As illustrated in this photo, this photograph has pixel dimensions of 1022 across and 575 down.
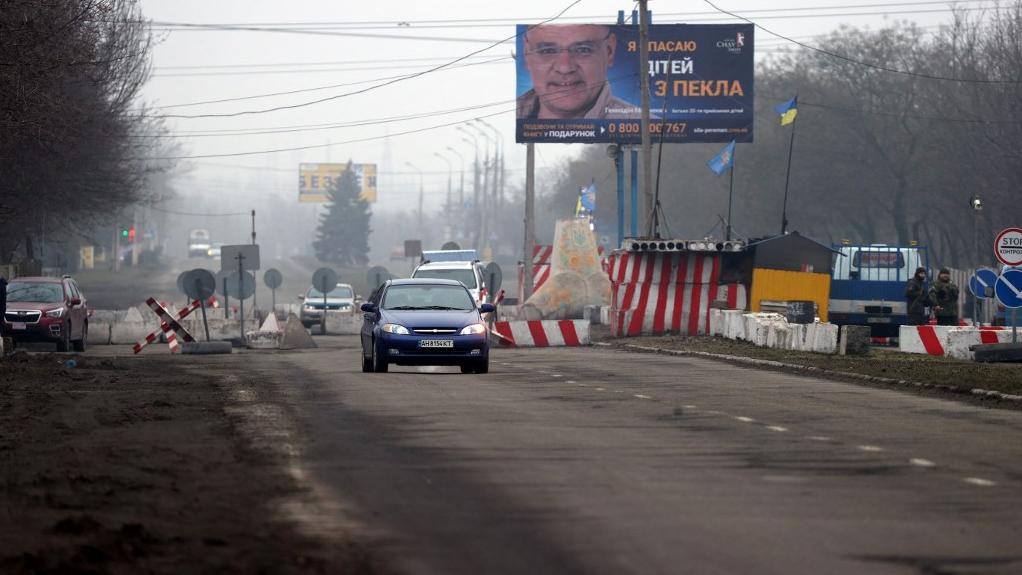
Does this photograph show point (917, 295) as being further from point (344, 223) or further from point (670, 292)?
point (344, 223)

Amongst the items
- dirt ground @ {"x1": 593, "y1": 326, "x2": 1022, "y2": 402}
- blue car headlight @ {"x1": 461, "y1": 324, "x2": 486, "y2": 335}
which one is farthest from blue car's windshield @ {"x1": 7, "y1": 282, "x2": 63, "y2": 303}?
blue car headlight @ {"x1": 461, "y1": 324, "x2": 486, "y2": 335}

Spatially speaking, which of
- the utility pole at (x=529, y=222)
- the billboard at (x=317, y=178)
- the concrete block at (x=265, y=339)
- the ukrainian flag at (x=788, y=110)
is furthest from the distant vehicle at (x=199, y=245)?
the concrete block at (x=265, y=339)

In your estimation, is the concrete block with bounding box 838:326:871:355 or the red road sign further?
the concrete block with bounding box 838:326:871:355

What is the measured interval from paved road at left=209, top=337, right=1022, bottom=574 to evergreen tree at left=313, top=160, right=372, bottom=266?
141 m

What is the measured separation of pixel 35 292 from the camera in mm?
34250

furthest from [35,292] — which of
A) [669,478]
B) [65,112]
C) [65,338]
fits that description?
[669,478]

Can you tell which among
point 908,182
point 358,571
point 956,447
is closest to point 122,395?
point 956,447

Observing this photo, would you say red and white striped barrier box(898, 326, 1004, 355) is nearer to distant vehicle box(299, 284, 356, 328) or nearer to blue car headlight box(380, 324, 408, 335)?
blue car headlight box(380, 324, 408, 335)

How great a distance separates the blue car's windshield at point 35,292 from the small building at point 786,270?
14.8 meters

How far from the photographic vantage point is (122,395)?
17844mm

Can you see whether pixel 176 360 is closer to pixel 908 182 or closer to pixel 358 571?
pixel 358 571

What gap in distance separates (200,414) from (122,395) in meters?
3.20

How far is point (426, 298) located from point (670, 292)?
12.6 metres

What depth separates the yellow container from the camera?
35.0 meters
